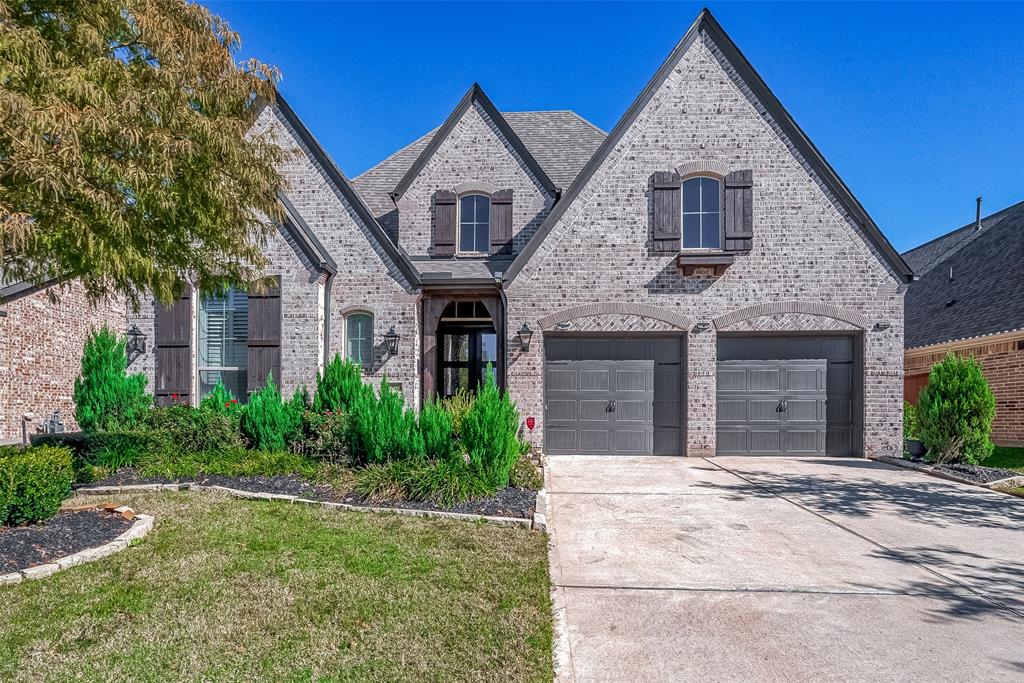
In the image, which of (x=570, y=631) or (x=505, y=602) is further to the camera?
(x=505, y=602)

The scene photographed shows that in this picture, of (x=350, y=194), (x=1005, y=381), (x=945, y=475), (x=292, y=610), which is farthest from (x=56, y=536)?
(x=1005, y=381)

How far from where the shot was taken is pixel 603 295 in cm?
1122

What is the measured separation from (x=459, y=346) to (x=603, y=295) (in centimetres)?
563

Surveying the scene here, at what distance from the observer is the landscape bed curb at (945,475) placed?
8238mm

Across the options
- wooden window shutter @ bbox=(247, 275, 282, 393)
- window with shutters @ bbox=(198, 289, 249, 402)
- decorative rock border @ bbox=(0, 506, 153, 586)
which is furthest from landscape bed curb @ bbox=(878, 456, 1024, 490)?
window with shutters @ bbox=(198, 289, 249, 402)

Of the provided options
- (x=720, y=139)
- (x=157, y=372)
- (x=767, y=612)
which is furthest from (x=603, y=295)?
(x=157, y=372)

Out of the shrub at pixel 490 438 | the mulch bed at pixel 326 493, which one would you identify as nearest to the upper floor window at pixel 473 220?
the shrub at pixel 490 438

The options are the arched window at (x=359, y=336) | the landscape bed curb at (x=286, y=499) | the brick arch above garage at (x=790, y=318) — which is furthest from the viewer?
the arched window at (x=359, y=336)

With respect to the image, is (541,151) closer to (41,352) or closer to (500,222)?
(500,222)

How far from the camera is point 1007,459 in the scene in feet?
35.7

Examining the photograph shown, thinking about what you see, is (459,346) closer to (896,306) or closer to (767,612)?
(896,306)

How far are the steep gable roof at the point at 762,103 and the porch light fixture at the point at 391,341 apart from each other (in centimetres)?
283

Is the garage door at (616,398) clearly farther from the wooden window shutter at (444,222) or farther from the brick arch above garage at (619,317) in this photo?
the wooden window shutter at (444,222)

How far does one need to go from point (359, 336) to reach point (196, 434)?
13.8 feet
